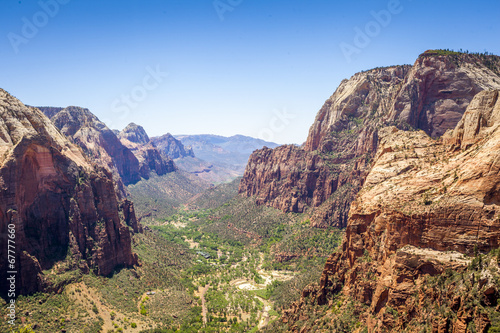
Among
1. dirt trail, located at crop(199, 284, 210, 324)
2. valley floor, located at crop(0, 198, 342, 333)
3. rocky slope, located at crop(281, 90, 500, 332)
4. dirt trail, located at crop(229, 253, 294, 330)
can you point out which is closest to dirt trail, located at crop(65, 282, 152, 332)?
valley floor, located at crop(0, 198, 342, 333)

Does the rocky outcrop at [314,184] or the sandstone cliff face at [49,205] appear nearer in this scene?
the sandstone cliff face at [49,205]

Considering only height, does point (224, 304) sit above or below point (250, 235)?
below

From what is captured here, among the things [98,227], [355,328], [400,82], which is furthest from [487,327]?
[400,82]

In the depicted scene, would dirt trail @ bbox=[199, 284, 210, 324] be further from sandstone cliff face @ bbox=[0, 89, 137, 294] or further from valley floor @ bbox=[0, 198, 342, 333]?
sandstone cliff face @ bbox=[0, 89, 137, 294]

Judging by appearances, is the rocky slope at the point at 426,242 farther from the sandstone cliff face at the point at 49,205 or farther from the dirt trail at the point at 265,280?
the sandstone cliff face at the point at 49,205

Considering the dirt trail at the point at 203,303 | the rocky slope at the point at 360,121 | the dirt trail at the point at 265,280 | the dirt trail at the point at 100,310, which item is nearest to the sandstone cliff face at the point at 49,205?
the dirt trail at the point at 100,310

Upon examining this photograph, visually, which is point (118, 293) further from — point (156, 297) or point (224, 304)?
point (224, 304)

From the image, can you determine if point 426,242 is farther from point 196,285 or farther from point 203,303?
point 196,285
